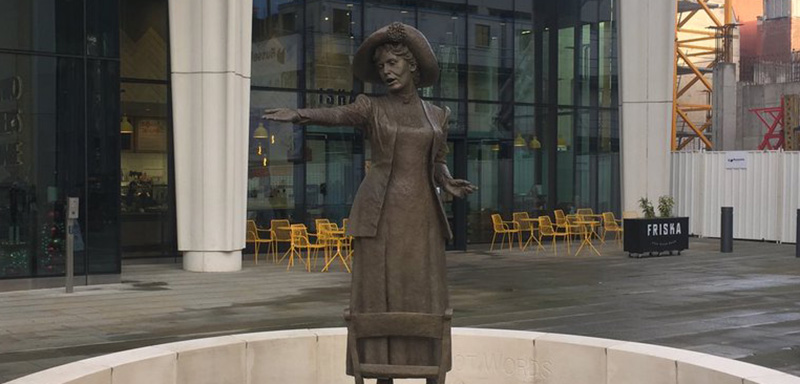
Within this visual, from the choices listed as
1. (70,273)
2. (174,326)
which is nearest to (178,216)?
(70,273)

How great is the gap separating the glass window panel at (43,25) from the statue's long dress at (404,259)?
12.2 m

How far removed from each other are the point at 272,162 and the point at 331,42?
339 cm

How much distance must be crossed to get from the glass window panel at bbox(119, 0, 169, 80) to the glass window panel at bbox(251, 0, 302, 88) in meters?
2.11

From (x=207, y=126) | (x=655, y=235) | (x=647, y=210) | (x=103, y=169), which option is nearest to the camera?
(x=103, y=169)

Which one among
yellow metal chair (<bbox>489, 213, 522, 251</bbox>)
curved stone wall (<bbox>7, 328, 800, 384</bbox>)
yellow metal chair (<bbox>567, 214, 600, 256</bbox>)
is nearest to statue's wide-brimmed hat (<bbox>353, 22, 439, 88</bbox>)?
curved stone wall (<bbox>7, 328, 800, 384</bbox>)

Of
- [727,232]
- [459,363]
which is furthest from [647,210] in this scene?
[459,363]

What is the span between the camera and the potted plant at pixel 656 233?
22.4 meters

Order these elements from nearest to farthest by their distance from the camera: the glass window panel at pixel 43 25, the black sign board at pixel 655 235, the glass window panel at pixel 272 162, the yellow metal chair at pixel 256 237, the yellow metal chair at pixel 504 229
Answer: the glass window panel at pixel 43 25 < the yellow metal chair at pixel 256 237 < the black sign board at pixel 655 235 < the glass window panel at pixel 272 162 < the yellow metal chair at pixel 504 229

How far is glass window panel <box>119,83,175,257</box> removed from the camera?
21.3 metres

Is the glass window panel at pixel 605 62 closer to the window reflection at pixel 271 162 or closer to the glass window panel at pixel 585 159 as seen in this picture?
the glass window panel at pixel 585 159

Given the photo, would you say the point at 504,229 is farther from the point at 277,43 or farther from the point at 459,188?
the point at 459,188

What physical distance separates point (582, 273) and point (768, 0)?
39.8 m

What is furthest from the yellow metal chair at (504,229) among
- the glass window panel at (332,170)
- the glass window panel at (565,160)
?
the glass window panel at (332,170)

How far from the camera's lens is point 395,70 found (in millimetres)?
5918
